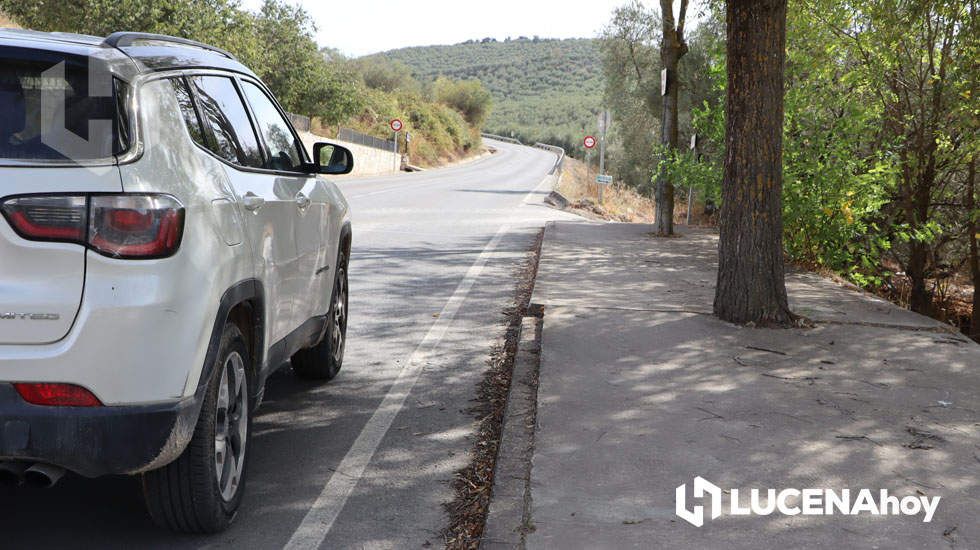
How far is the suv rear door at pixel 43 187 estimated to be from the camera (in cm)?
305

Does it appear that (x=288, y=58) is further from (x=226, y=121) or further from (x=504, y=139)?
(x=504, y=139)

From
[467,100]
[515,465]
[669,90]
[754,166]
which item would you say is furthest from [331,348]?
[467,100]

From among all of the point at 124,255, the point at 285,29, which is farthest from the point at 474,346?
the point at 285,29

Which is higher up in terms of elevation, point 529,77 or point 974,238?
point 529,77

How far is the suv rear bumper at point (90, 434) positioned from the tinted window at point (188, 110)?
1.12 m

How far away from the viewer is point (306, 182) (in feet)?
17.7

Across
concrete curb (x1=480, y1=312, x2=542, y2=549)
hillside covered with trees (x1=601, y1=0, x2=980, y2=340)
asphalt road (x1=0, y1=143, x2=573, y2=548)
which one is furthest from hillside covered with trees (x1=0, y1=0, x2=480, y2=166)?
concrete curb (x1=480, y1=312, x2=542, y2=549)

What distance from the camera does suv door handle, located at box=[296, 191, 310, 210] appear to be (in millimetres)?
4988

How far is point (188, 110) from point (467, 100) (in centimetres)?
10067

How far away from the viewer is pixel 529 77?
158625 mm

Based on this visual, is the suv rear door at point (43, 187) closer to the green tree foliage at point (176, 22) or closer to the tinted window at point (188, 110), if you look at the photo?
the tinted window at point (188, 110)

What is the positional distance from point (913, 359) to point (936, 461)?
2330 mm

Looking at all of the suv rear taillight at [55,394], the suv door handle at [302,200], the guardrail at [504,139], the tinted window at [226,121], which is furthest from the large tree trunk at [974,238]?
the guardrail at [504,139]

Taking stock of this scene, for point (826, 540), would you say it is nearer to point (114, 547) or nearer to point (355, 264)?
point (114, 547)
